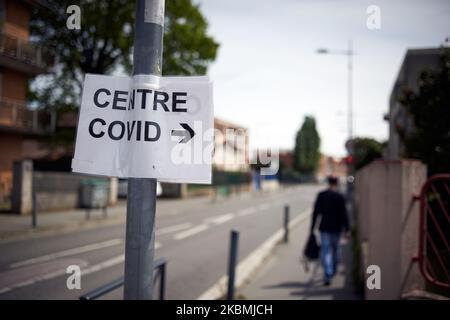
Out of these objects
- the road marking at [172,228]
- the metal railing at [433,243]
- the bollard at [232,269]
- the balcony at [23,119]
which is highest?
the balcony at [23,119]

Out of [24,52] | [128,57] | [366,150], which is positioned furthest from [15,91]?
[366,150]

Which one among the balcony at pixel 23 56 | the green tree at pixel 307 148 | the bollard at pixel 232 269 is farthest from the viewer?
the green tree at pixel 307 148

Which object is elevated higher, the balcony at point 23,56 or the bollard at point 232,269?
the balcony at point 23,56

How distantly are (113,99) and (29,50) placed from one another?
19.6m

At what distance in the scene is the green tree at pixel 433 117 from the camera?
241 inches

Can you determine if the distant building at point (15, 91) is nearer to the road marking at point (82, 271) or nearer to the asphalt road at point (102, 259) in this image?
the asphalt road at point (102, 259)

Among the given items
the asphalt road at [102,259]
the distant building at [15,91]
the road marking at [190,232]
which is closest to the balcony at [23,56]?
the distant building at [15,91]

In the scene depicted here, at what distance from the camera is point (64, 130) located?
23484 mm

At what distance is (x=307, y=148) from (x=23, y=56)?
7968cm

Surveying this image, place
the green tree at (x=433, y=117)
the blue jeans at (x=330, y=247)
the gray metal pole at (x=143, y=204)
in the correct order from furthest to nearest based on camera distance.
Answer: the blue jeans at (x=330, y=247)
the green tree at (x=433, y=117)
the gray metal pole at (x=143, y=204)

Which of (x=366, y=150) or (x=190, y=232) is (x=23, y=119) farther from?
(x=366, y=150)

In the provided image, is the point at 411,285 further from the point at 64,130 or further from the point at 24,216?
the point at 64,130

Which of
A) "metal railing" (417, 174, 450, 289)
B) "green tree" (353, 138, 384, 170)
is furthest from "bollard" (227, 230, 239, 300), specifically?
"green tree" (353, 138, 384, 170)
